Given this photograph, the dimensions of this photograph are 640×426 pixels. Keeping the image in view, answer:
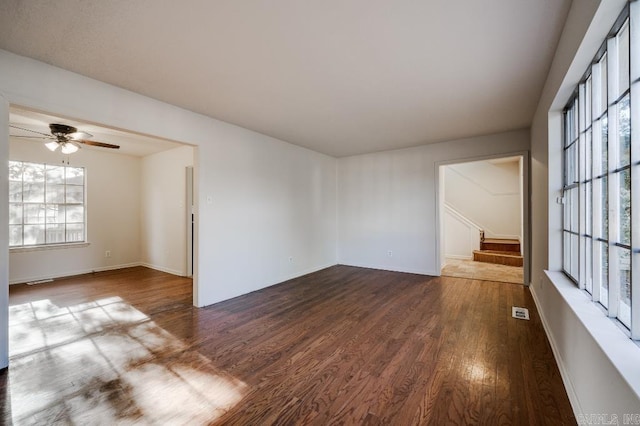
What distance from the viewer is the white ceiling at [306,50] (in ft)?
5.75

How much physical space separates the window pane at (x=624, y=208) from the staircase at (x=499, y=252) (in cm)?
539

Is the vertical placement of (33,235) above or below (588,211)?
below

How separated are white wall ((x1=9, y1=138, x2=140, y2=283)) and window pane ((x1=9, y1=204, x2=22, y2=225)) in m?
0.57

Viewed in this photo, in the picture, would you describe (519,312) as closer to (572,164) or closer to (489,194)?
(572,164)

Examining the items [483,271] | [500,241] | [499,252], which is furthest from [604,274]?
[500,241]

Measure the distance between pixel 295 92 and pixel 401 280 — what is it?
3.71 meters

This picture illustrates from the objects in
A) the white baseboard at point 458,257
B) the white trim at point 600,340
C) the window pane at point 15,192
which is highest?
the window pane at point 15,192

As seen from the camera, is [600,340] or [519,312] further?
[519,312]

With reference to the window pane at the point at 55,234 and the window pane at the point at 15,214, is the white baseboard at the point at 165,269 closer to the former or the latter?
the window pane at the point at 55,234

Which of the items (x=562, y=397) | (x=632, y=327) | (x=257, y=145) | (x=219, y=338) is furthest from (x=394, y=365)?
(x=257, y=145)

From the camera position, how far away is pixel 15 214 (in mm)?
4898

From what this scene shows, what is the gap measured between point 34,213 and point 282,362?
239 inches

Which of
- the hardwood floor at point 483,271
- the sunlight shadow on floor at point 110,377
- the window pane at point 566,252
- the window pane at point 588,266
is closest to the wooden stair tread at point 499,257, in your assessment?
the hardwood floor at point 483,271

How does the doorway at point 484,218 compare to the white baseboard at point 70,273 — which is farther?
the doorway at point 484,218
